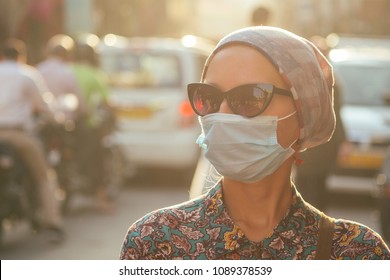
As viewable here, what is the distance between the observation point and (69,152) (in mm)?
9219

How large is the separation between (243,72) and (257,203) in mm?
251

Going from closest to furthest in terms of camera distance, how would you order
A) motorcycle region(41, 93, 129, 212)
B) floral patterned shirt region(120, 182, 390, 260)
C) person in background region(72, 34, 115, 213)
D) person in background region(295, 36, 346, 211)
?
floral patterned shirt region(120, 182, 390, 260) < person in background region(295, 36, 346, 211) < motorcycle region(41, 93, 129, 212) < person in background region(72, 34, 115, 213)

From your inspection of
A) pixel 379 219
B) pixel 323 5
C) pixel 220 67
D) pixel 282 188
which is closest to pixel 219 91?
pixel 220 67

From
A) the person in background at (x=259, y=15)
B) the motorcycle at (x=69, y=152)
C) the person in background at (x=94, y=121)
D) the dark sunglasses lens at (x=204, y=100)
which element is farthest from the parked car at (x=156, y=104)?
the dark sunglasses lens at (x=204, y=100)

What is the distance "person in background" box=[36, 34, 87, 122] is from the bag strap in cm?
714

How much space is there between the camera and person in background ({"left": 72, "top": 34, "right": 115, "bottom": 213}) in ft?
30.8

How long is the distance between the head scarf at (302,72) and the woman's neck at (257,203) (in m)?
0.11

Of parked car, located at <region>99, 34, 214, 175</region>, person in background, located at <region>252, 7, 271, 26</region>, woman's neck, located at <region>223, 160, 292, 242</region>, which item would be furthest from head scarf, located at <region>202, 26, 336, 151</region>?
parked car, located at <region>99, 34, 214, 175</region>

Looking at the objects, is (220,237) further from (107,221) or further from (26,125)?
(107,221)

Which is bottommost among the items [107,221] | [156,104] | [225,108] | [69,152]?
[107,221]

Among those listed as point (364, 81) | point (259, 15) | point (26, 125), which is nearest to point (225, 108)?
point (259, 15)

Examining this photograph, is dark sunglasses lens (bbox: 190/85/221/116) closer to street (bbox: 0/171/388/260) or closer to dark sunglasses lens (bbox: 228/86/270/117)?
dark sunglasses lens (bbox: 228/86/270/117)

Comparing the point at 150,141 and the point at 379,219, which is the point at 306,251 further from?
the point at 150,141

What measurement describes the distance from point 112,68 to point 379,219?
4258 mm
